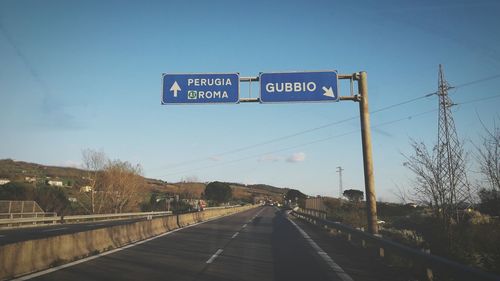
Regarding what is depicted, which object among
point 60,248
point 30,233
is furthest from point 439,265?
point 30,233

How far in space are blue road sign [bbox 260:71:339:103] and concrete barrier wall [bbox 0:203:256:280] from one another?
26.2 ft

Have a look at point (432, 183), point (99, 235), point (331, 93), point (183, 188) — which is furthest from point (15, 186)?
point (183, 188)

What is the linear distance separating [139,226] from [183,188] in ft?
438

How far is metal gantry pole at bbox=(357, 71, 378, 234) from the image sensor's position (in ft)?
49.1

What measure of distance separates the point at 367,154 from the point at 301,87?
378cm

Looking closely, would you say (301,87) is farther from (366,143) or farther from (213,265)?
(213,265)

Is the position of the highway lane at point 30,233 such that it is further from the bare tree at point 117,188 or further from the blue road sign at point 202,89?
the bare tree at point 117,188

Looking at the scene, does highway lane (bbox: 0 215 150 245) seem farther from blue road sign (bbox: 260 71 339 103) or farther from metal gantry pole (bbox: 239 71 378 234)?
metal gantry pole (bbox: 239 71 378 234)

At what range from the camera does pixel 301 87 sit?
16953 millimetres

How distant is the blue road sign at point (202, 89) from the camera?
1748cm

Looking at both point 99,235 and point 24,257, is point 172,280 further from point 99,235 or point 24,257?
point 99,235

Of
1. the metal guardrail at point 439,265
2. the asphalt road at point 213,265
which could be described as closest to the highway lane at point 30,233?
the asphalt road at point 213,265

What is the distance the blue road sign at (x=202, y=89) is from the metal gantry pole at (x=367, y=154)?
5.00 meters

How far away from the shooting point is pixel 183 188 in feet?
497
